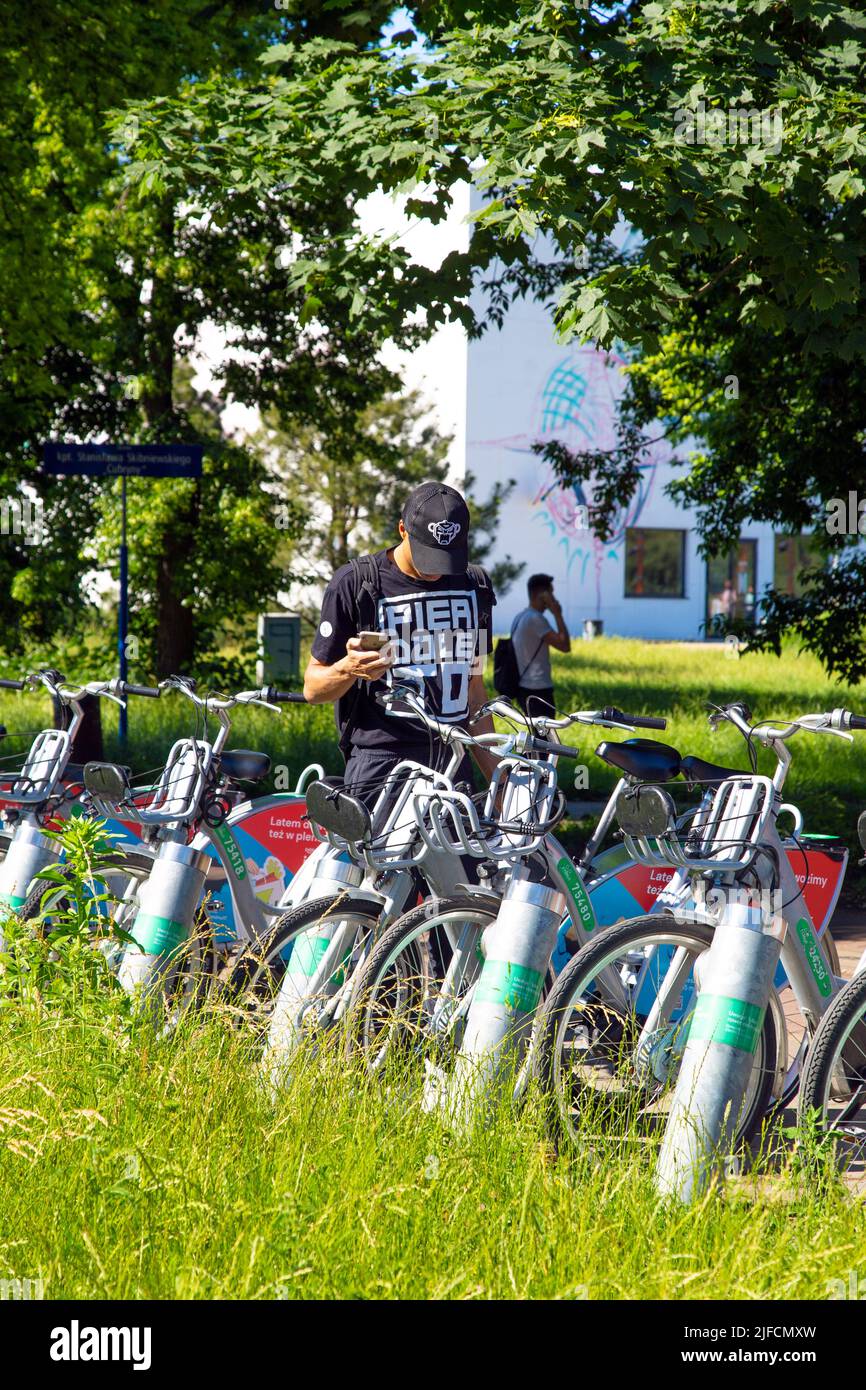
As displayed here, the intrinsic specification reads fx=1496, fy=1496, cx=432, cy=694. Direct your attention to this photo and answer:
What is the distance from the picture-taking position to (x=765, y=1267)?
115 inches

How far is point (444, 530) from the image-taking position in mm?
4602

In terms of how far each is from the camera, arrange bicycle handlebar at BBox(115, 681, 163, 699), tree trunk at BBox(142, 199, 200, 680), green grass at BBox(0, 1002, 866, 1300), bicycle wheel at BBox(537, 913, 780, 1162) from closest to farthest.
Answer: green grass at BBox(0, 1002, 866, 1300), bicycle wheel at BBox(537, 913, 780, 1162), bicycle handlebar at BBox(115, 681, 163, 699), tree trunk at BBox(142, 199, 200, 680)

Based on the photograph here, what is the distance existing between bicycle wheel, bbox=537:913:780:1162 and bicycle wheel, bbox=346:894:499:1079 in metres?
0.34

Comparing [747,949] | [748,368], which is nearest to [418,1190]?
[747,949]

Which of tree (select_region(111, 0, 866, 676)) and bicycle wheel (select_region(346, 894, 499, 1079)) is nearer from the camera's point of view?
bicycle wheel (select_region(346, 894, 499, 1079))

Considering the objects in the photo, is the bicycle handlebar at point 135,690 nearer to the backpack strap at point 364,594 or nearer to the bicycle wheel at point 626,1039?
the backpack strap at point 364,594

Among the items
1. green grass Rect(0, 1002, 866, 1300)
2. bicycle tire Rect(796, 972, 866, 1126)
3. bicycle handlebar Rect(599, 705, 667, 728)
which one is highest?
bicycle handlebar Rect(599, 705, 667, 728)

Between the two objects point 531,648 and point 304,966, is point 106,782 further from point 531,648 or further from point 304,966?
point 531,648

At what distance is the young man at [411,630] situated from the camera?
462 cm

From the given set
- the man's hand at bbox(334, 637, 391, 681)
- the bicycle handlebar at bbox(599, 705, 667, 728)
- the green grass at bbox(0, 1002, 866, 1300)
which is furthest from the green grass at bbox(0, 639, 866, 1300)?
the bicycle handlebar at bbox(599, 705, 667, 728)

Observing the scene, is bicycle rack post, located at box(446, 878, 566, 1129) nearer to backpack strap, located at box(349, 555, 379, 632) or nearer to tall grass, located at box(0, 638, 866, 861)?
backpack strap, located at box(349, 555, 379, 632)

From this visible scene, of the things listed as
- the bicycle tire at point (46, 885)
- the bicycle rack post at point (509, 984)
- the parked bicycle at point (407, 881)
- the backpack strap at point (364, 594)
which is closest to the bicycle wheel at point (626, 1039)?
the bicycle rack post at point (509, 984)

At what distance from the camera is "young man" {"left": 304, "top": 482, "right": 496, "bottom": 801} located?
15.2ft

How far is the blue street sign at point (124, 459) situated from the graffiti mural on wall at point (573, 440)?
34.8 metres
